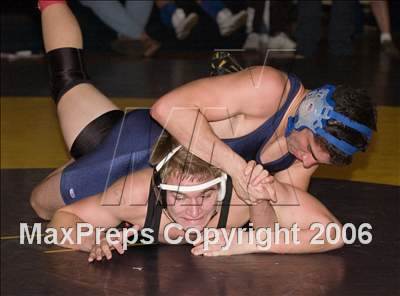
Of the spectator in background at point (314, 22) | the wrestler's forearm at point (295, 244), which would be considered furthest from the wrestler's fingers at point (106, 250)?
the spectator in background at point (314, 22)

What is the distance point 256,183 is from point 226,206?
36cm

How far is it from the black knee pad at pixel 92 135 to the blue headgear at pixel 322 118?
0.94m

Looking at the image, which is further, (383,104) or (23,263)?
(383,104)

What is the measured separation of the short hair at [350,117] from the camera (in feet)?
11.5

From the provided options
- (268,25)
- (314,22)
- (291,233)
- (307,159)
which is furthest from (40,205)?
(268,25)

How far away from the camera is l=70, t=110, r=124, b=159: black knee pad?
4.21 meters

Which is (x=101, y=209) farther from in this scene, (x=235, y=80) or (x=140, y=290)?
(x=235, y=80)

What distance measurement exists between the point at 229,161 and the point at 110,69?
465cm

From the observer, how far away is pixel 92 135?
422 centimetres

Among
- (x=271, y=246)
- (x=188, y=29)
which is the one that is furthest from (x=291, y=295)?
(x=188, y=29)

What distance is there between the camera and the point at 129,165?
4008mm

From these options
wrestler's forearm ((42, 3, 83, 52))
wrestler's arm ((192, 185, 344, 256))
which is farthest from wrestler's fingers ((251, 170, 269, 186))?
wrestler's forearm ((42, 3, 83, 52))

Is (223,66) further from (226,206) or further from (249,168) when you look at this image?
(249,168)

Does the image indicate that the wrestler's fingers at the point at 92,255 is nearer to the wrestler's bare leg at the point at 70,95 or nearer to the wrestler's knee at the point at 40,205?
the wrestler's knee at the point at 40,205
